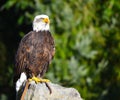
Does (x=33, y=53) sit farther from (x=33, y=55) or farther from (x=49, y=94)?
(x=49, y=94)

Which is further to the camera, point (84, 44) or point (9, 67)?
point (9, 67)

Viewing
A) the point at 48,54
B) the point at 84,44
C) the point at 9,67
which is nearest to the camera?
the point at 48,54

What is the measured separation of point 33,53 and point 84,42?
4.47 meters

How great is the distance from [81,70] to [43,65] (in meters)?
4.41

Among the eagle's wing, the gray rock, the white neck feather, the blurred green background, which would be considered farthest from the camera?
the blurred green background

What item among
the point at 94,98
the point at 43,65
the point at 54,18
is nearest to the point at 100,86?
the point at 94,98

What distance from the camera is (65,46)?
575 inches

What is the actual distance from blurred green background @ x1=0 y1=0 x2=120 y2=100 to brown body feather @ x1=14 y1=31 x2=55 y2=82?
4.23 meters

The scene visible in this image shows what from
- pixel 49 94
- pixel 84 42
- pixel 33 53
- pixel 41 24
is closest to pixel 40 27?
pixel 41 24

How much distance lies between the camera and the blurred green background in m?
14.5

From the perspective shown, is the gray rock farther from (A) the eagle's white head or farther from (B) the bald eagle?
(A) the eagle's white head

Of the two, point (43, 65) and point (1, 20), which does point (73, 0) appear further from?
point (43, 65)

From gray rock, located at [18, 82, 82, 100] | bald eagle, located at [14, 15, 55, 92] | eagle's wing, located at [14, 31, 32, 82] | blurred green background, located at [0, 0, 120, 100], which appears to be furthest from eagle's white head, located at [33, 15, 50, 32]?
blurred green background, located at [0, 0, 120, 100]

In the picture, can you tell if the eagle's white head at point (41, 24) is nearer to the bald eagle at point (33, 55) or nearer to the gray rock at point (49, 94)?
the bald eagle at point (33, 55)
